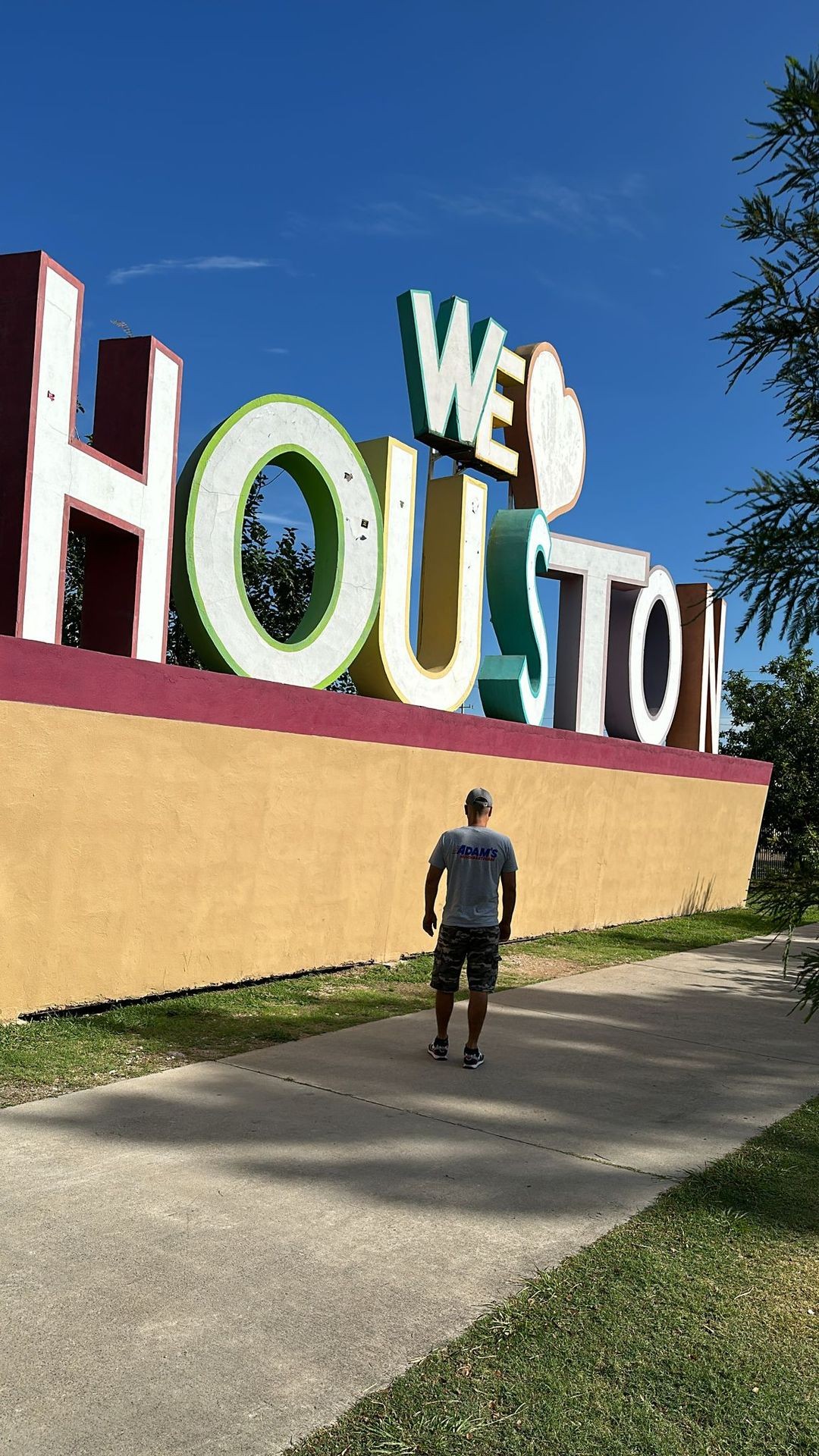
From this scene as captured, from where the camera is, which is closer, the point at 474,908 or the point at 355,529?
the point at 474,908

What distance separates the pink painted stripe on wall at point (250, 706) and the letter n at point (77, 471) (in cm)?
34

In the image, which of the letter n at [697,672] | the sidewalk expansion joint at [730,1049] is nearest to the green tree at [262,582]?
the letter n at [697,672]

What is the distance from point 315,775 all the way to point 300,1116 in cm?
415

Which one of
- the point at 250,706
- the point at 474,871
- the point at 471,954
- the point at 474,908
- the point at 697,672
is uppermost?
the point at 697,672

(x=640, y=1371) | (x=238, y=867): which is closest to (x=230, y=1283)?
(x=640, y=1371)

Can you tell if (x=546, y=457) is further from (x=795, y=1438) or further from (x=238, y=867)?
(x=795, y=1438)

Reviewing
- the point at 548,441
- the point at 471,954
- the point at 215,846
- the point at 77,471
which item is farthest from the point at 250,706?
the point at 548,441

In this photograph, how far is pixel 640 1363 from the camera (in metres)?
3.31

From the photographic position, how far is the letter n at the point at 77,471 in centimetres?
718

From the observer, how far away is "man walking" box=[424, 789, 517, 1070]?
6.52 metres

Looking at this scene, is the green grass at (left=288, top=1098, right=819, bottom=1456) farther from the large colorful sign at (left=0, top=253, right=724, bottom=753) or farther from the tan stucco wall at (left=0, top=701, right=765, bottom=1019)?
the tan stucco wall at (left=0, top=701, right=765, bottom=1019)

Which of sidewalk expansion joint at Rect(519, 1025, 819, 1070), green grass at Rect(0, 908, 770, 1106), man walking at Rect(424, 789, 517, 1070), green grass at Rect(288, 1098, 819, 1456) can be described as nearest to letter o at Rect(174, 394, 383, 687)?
green grass at Rect(0, 908, 770, 1106)

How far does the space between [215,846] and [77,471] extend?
282 centimetres

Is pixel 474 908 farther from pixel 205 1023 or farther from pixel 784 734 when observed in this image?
pixel 784 734
